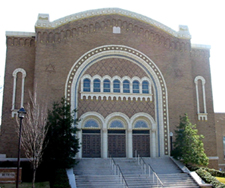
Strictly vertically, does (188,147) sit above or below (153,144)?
below

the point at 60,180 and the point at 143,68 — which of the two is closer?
the point at 60,180

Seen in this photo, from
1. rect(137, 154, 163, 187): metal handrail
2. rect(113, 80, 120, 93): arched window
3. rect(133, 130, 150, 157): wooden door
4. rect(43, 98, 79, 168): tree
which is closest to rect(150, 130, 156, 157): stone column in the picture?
rect(133, 130, 150, 157): wooden door

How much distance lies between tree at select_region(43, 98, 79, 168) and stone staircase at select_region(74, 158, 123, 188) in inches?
46.4

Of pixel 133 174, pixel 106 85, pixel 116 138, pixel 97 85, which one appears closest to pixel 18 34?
pixel 97 85

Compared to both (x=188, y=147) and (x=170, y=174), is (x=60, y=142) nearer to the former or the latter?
(x=170, y=174)

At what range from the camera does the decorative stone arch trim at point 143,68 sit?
27448mm

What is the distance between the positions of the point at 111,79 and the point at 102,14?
19.4ft

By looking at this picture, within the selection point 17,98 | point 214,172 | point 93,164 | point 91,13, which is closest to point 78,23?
point 91,13

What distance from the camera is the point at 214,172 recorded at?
84.0 feet

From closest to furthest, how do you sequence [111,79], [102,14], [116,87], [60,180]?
[60,180], [111,79], [116,87], [102,14]

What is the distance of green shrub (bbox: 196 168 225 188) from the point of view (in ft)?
71.0

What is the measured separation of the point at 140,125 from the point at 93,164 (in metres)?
6.01

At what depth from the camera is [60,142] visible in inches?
888

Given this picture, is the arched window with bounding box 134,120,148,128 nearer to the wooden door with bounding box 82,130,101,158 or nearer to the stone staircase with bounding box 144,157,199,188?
the stone staircase with bounding box 144,157,199,188
